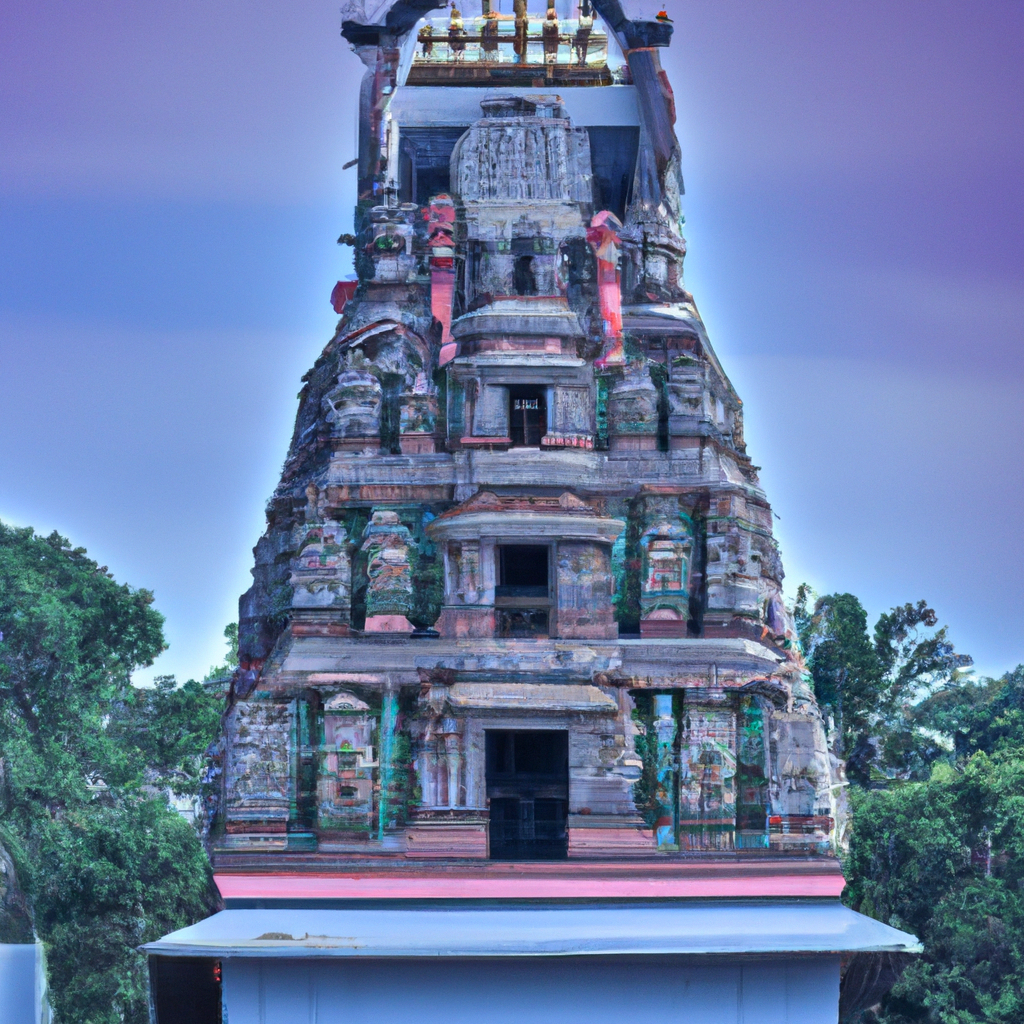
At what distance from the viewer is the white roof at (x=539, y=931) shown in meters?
18.3

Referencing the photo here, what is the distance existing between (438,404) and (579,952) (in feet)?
20.9

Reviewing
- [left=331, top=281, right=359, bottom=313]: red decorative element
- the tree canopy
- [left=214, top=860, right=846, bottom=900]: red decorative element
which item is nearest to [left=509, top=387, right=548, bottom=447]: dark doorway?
[left=331, top=281, right=359, bottom=313]: red decorative element

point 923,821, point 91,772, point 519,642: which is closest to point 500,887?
point 519,642

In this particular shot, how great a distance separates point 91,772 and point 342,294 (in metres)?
12.6

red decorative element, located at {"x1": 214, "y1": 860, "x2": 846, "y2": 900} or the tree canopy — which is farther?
the tree canopy

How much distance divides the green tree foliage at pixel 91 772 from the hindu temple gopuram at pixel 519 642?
7.32 m

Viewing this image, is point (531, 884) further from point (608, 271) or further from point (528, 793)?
point (608, 271)

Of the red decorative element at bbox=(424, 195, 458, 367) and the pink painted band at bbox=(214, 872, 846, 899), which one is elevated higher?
the red decorative element at bbox=(424, 195, 458, 367)

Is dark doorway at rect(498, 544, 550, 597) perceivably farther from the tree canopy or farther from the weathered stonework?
the tree canopy

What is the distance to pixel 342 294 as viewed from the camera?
23.4 meters

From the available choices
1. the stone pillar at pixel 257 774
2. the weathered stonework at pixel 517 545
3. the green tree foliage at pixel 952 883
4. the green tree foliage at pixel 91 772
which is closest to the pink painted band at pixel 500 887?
the weathered stonework at pixel 517 545

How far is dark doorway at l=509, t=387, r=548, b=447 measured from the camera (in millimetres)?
21094

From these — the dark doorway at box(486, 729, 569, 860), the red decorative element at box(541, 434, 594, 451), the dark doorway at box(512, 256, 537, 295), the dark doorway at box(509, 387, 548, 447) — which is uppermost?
the dark doorway at box(512, 256, 537, 295)

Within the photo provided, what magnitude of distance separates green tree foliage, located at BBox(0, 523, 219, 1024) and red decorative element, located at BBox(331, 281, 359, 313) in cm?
930
